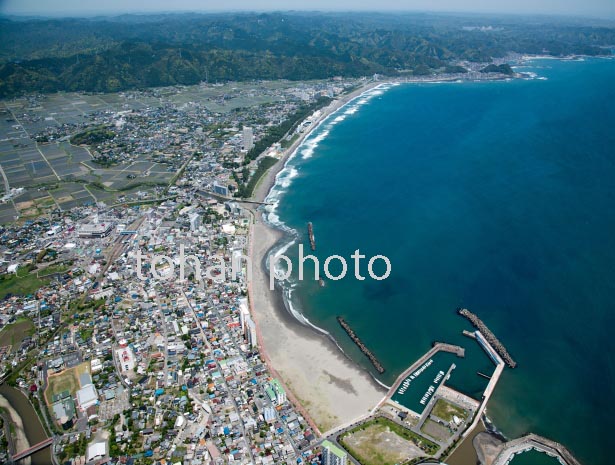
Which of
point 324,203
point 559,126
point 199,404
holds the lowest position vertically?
point 199,404

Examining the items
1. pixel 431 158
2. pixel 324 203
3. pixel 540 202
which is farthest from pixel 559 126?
pixel 324 203

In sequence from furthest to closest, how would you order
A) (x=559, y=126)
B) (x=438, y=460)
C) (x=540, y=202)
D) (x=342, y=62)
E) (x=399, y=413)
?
(x=342, y=62), (x=559, y=126), (x=540, y=202), (x=399, y=413), (x=438, y=460)

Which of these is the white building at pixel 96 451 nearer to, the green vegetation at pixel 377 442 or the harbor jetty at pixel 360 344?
the green vegetation at pixel 377 442

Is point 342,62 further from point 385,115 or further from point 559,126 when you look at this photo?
point 559,126

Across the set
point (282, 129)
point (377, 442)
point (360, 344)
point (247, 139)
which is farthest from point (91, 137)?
point (377, 442)

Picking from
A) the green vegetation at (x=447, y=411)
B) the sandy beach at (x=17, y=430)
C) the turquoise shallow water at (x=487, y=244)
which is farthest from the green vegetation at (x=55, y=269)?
the green vegetation at (x=447, y=411)

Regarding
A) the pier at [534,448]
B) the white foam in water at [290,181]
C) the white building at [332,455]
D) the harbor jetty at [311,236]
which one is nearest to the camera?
the white building at [332,455]
